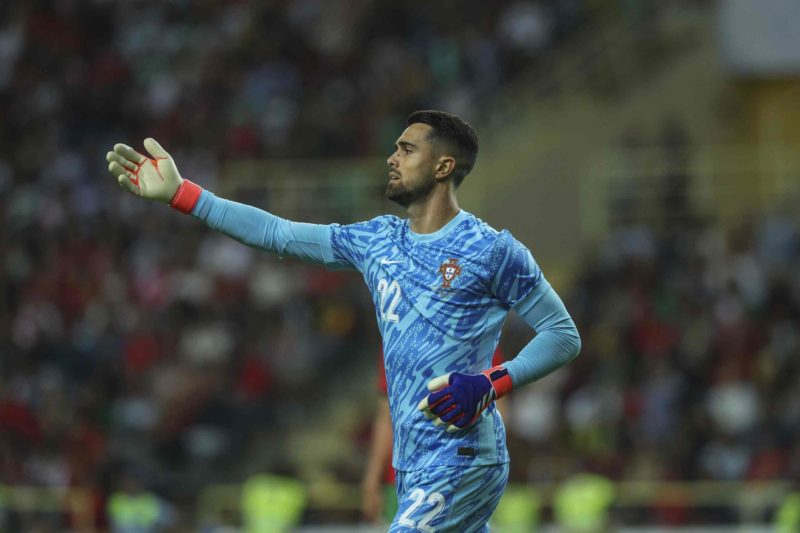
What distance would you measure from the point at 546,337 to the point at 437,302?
1.35ft

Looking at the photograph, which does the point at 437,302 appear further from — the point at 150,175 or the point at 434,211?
the point at 150,175

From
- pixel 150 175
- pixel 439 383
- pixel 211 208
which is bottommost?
pixel 439 383

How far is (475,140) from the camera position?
5941 mm

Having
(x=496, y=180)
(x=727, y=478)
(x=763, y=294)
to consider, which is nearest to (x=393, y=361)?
(x=727, y=478)

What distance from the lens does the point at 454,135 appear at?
19.2ft

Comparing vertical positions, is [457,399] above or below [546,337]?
below

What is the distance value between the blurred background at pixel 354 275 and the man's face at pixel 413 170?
27.7 feet

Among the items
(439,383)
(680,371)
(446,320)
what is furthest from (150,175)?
(680,371)

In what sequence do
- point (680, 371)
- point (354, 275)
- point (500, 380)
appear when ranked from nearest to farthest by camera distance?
point (500, 380), point (680, 371), point (354, 275)

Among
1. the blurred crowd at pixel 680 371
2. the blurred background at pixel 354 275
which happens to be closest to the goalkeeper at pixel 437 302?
the blurred background at pixel 354 275

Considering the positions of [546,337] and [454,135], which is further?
[454,135]

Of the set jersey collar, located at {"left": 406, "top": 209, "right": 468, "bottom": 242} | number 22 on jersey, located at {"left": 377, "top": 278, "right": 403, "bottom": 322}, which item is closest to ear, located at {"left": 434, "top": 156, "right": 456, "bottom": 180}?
jersey collar, located at {"left": 406, "top": 209, "right": 468, "bottom": 242}

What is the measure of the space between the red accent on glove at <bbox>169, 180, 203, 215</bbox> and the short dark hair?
0.84m

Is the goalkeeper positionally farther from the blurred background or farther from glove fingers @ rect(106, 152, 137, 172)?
the blurred background
